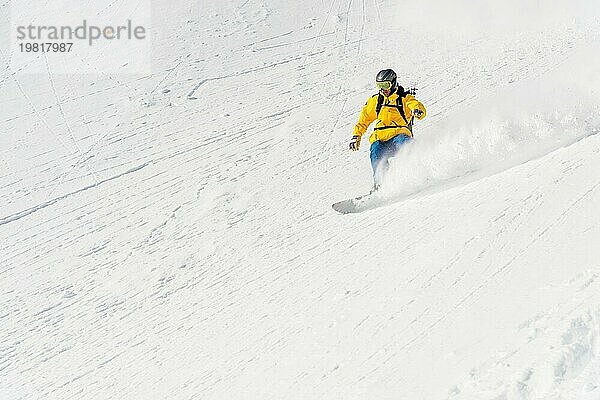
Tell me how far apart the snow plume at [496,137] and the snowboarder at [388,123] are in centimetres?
11

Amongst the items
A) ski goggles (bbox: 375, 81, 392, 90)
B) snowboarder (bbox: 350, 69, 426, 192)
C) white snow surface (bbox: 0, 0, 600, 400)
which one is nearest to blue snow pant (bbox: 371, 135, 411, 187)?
snowboarder (bbox: 350, 69, 426, 192)

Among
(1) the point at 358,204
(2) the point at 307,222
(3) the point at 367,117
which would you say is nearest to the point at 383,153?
(3) the point at 367,117

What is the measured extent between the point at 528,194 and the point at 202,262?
2.96m

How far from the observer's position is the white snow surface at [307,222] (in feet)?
16.0

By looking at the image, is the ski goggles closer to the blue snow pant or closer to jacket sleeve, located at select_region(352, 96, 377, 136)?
jacket sleeve, located at select_region(352, 96, 377, 136)

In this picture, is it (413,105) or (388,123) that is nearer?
(413,105)

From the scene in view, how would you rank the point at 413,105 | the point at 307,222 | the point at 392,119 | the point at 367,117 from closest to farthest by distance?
the point at 307,222, the point at 413,105, the point at 392,119, the point at 367,117

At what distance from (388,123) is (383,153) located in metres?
0.34

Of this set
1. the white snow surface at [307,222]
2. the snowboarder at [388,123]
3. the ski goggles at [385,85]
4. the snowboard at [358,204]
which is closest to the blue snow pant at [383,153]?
the snowboarder at [388,123]

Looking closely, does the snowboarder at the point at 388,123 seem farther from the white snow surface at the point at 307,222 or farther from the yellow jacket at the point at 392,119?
the white snow surface at the point at 307,222

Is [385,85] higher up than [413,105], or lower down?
higher up

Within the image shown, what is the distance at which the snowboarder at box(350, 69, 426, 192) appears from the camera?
25.9 feet

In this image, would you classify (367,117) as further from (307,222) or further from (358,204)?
(307,222)

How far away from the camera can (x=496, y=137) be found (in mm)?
8312
